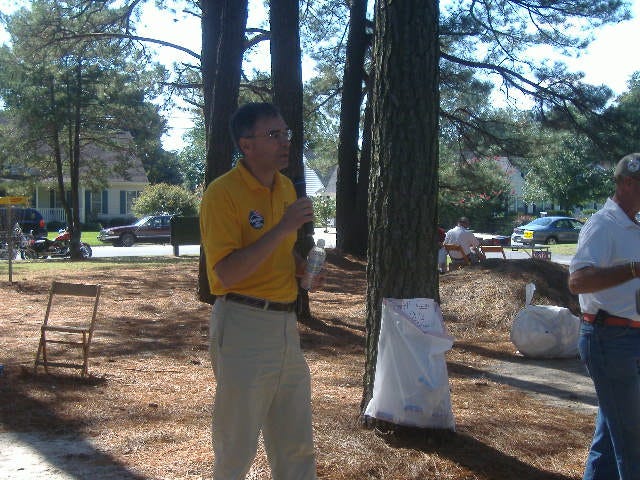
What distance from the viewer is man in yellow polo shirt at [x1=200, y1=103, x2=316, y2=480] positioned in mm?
3369

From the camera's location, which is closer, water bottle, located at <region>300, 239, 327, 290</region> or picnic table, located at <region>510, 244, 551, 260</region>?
water bottle, located at <region>300, 239, 327, 290</region>

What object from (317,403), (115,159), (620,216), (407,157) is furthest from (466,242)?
(115,159)

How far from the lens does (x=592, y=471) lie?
4.16 m

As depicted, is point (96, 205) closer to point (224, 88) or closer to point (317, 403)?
point (224, 88)

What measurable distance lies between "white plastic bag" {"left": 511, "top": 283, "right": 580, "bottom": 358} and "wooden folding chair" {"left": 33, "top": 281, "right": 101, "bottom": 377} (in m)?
4.64

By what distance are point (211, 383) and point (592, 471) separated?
400 centimetres

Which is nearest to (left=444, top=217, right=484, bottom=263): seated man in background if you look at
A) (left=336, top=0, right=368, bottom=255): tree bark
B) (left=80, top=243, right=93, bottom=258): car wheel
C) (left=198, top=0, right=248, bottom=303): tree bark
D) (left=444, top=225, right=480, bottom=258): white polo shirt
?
(left=444, top=225, right=480, bottom=258): white polo shirt

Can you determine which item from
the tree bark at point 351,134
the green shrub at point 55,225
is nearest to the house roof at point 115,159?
the tree bark at point 351,134

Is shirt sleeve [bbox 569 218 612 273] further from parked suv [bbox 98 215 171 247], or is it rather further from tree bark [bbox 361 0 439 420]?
parked suv [bbox 98 215 171 247]

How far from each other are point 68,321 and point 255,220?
8324 millimetres

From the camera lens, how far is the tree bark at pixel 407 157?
17.3 feet

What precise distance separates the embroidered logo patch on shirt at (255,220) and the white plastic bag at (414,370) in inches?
76.0

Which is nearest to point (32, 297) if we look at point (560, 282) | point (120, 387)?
point (120, 387)

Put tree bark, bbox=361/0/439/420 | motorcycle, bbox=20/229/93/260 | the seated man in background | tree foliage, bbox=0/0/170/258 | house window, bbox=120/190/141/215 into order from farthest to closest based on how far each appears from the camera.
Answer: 1. house window, bbox=120/190/141/215
2. motorcycle, bbox=20/229/93/260
3. the seated man in background
4. tree foliage, bbox=0/0/170/258
5. tree bark, bbox=361/0/439/420
